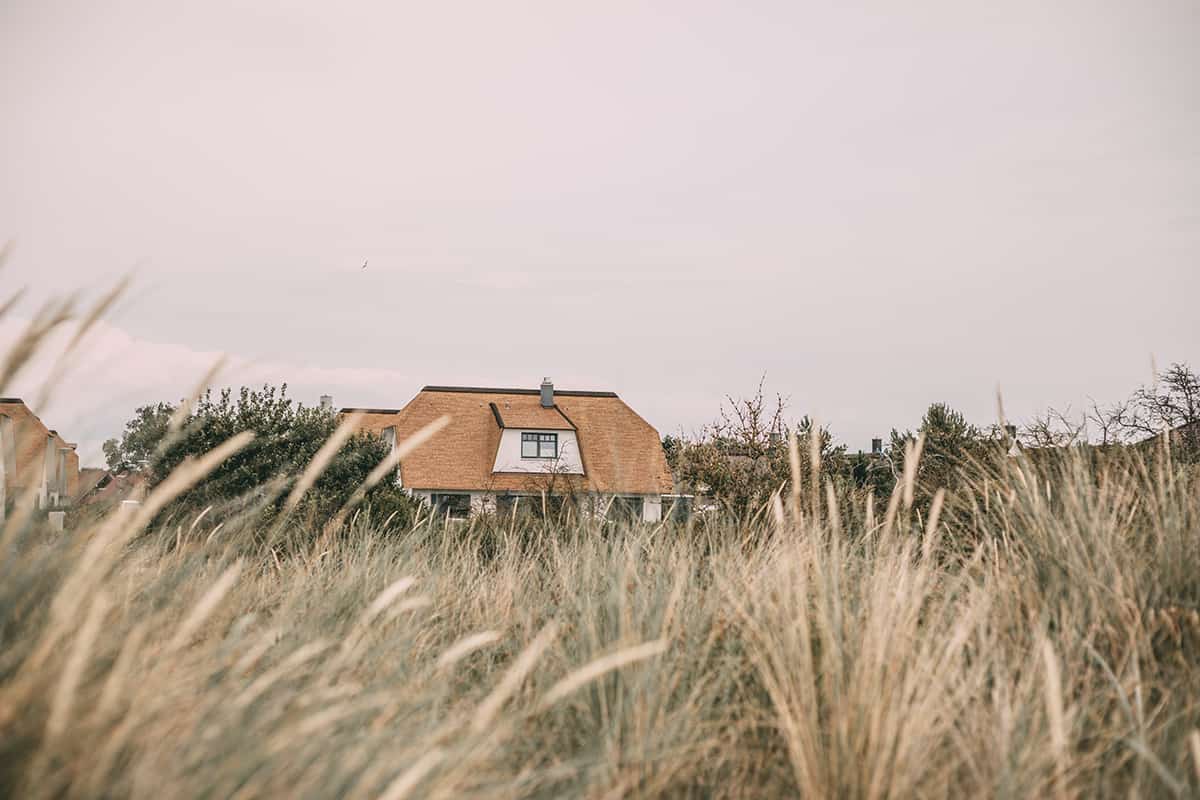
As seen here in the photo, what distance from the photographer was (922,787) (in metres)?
2.15

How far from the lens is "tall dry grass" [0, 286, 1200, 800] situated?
1.48m

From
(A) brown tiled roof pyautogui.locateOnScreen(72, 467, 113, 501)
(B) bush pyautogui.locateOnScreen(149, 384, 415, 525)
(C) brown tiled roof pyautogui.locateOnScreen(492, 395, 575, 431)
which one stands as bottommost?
(A) brown tiled roof pyautogui.locateOnScreen(72, 467, 113, 501)

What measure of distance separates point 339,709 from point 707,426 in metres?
15.4

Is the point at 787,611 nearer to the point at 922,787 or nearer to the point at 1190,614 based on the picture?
the point at 922,787

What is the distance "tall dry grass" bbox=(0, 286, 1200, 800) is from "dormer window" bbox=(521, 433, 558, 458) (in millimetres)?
Answer: 30651

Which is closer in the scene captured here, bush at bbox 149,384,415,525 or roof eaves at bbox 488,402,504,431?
bush at bbox 149,384,415,525

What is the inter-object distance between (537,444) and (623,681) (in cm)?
3250

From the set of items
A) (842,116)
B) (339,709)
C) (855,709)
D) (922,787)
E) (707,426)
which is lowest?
(922,787)

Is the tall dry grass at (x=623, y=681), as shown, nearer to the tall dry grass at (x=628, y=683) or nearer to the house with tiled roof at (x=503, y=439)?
the tall dry grass at (x=628, y=683)

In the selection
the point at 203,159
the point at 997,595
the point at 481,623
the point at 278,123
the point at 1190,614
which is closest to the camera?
the point at 1190,614

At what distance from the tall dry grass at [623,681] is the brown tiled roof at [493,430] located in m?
28.5

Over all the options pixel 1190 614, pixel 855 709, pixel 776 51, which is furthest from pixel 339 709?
pixel 776 51

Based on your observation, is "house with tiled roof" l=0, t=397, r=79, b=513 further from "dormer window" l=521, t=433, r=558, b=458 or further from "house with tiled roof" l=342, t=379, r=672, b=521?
"dormer window" l=521, t=433, r=558, b=458

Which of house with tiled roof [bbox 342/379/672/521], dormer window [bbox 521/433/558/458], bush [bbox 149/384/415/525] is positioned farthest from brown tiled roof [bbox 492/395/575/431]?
bush [bbox 149/384/415/525]
